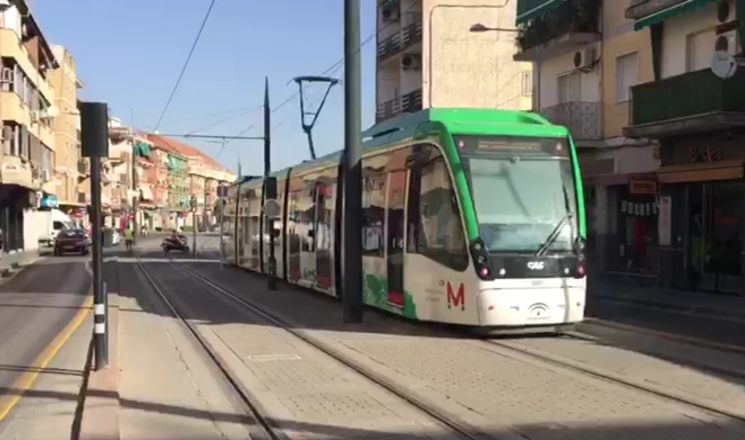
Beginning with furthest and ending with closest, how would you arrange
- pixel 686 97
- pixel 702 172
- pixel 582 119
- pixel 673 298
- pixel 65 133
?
1. pixel 65 133
2. pixel 582 119
3. pixel 702 172
4. pixel 686 97
5. pixel 673 298

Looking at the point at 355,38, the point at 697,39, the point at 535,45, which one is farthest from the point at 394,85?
the point at 355,38

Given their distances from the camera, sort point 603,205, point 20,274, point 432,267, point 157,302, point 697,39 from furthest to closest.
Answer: point 20,274 < point 603,205 < point 697,39 < point 157,302 < point 432,267

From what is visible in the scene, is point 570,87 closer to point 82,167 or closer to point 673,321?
point 673,321

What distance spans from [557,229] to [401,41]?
31.7m

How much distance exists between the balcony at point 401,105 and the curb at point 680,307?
19.3 m

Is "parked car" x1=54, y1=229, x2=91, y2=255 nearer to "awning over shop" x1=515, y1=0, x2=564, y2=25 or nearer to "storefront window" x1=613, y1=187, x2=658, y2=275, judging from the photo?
"awning over shop" x1=515, y1=0, x2=564, y2=25

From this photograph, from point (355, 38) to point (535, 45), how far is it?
16708 mm

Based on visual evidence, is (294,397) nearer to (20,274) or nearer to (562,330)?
(562,330)

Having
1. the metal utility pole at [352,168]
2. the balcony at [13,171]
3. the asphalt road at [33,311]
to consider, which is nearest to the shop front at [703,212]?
the metal utility pole at [352,168]

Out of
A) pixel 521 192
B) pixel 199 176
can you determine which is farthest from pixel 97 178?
pixel 199 176

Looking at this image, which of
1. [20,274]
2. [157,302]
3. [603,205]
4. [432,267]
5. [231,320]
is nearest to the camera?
[432,267]

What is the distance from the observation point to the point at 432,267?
13.7 meters

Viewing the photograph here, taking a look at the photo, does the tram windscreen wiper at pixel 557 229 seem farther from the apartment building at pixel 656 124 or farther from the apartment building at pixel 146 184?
the apartment building at pixel 146 184

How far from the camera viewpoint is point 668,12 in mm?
23844
